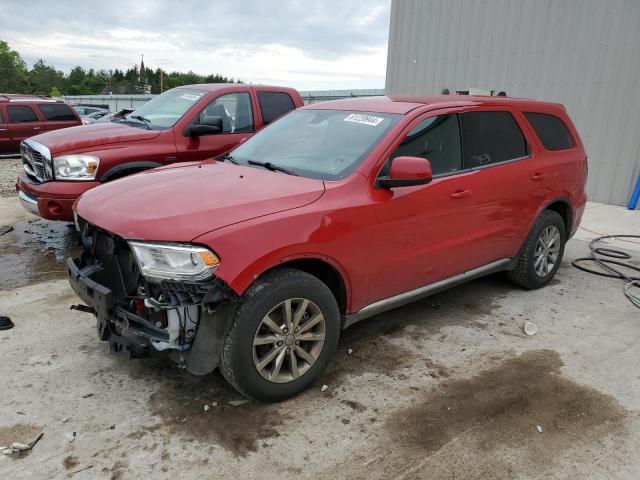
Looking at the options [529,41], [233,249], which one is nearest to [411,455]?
[233,249]

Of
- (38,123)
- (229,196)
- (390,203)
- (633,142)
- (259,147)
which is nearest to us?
(229,196)

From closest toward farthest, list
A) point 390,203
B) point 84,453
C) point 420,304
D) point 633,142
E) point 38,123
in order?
point 84,453, point 390,203, point 420,304, point 633,142, point 38,123

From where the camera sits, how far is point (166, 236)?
271 cm

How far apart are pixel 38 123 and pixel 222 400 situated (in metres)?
13.5

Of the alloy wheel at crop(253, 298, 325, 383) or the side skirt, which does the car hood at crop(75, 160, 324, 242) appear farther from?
the side skirt

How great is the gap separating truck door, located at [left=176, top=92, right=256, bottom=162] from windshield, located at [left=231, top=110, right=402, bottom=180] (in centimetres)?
201

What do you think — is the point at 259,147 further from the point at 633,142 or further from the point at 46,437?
the point at 633,142

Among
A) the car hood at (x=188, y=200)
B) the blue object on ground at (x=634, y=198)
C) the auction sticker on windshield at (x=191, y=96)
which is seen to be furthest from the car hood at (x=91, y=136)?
the blue object on ground at (x=634, y=198)

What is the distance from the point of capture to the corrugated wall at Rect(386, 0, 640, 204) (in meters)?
8.94

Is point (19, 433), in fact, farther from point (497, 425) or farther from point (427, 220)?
point (427, 220)

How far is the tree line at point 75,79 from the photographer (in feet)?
243

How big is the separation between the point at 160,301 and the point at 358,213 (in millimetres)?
1298

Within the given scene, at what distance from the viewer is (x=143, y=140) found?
5.86 metres

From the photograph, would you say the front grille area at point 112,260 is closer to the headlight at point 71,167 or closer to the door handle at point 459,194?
the door handle at point 459,194
